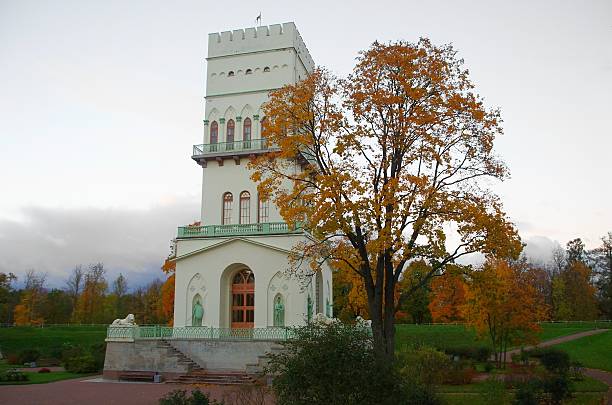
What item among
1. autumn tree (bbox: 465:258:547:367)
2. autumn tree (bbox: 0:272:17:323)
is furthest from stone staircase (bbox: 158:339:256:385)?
autumn tree (bbox: 0:272:17:323)

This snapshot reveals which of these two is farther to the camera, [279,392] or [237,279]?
[237,279]

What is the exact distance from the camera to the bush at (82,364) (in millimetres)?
28031

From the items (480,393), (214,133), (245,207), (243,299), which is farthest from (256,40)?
(480,393)

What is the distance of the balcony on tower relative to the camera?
30.0 m

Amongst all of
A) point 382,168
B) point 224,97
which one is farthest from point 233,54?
point 382,168

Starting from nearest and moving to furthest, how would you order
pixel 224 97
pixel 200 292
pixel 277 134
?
pixel 277 134 → pixel 200 292 → pixel 224 97

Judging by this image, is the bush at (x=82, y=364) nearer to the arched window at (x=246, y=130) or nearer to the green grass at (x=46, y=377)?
the green grass at (x=46, y=377)

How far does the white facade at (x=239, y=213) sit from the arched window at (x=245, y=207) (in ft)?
0.19

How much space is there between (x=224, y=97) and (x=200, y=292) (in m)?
11.8

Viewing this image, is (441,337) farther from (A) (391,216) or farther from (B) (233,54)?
(A) (391,216)

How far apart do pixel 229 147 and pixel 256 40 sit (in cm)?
687

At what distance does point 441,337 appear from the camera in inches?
1677

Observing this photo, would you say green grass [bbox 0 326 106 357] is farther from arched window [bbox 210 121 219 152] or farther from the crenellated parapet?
the crenellated parapet

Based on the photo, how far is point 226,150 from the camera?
30.7 metres
